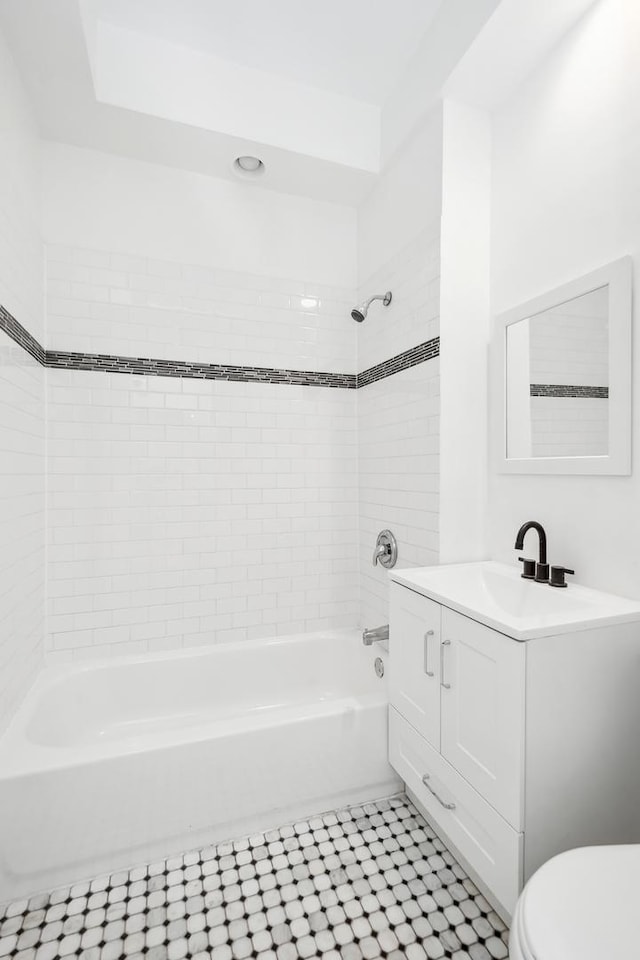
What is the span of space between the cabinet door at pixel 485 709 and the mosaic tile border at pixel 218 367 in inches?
45.6

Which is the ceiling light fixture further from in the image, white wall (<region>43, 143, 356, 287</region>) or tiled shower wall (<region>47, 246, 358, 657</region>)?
tiled shower wall (<region>47, 246, 358, 657</region>)

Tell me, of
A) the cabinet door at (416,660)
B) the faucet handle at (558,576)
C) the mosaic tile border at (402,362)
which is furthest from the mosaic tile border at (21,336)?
the faucet handle at (558,576)

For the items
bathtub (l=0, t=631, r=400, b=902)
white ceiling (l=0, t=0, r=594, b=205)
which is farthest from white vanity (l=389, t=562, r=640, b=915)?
white ceiling (l=0, t=0, r=594, b=205)

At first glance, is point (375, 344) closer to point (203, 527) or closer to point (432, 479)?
point (432, 479)

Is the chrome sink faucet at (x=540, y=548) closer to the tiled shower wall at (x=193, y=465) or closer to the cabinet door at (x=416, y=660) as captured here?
the cabinet door at (x=416, y=660)

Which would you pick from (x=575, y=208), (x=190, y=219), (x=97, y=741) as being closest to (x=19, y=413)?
(x=190, y=219)

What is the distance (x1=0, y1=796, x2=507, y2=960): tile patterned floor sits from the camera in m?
1.27

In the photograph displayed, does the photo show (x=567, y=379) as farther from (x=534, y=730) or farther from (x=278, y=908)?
(x=278, y=908)

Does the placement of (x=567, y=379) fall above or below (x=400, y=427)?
above

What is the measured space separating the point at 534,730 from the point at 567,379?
110 cm

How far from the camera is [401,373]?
2207 mm

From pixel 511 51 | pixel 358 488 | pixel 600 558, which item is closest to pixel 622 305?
pixel 600 558

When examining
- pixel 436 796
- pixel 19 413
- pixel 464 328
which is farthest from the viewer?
pixel 464 328

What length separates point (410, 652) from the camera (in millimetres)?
1645
